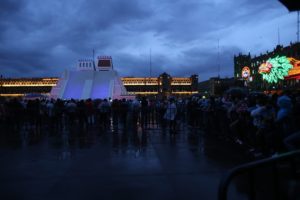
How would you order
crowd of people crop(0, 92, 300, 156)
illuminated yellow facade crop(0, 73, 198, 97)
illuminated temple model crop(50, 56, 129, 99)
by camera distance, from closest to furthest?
crowd of people crop(0, 92, 300, 156), illuminated temple model crop(50, 56, 129, 99), illuminated yellow facade crop(0, 73, 198, 97)

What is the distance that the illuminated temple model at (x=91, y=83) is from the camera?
47.0 meters

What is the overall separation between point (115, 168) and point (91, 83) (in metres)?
38.9

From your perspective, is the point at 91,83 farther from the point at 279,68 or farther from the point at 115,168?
the point at 115,168

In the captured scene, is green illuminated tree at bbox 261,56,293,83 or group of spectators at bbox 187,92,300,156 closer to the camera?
group of spectators at bbox 187,92,300,156

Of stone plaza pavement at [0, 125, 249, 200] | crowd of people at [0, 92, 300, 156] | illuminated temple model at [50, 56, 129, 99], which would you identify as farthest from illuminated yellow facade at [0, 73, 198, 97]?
stone plaza pavement at [0, 125, 249, 200]

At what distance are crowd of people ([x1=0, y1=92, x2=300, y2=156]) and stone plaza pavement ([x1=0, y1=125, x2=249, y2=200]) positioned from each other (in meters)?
0.72

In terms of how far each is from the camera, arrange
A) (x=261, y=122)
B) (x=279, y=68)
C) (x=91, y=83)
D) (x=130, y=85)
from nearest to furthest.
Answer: (x=261, y=122) < (x=91, y=83) < (x=279, y=68) < (x=130, y=85)

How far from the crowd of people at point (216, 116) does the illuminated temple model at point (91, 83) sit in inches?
770

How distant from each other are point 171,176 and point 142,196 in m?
1.77

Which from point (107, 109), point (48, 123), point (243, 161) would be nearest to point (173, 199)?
point (243, 161)

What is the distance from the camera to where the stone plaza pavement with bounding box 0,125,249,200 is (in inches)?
287

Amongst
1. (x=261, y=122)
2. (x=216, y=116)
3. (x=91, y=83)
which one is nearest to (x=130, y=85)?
(x=91, y=83)

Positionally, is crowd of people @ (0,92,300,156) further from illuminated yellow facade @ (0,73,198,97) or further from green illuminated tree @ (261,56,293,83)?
illuminated yellow facade @ (0,73,198,97)

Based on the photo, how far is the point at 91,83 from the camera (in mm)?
47969
